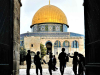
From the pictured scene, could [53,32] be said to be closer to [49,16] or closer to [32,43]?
[49,16]

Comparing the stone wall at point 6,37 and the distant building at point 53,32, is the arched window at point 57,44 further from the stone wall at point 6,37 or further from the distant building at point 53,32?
the stone wall at point 6,37

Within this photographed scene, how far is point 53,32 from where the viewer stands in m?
49.6

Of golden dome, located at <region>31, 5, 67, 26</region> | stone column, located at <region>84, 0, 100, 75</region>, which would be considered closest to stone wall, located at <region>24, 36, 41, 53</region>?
golden dome, located at <region>31, 5, 67, 26</region>

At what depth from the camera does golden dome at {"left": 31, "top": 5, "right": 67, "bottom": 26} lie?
2026 inches

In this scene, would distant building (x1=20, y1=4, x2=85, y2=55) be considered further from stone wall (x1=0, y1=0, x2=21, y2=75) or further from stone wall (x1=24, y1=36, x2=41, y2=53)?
stone wall (x1=0, y1=0, x2=21, y2=75)

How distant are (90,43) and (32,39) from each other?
3738 cm

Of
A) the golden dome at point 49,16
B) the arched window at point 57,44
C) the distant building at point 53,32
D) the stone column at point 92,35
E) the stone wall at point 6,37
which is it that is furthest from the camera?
the golden dome at point 49,16

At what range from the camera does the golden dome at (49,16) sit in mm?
51469

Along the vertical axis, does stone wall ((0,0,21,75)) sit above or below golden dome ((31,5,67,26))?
below

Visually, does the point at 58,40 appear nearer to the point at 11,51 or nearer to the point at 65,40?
the point at 65,40

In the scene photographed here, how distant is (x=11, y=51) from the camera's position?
673 cm

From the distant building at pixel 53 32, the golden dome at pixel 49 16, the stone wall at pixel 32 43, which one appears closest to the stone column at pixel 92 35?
the stone wall at pixel 32 43

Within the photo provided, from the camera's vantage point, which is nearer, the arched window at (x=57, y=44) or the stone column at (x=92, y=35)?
the stone column at (x=92, y=35)

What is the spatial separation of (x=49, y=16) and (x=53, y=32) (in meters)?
4.28
